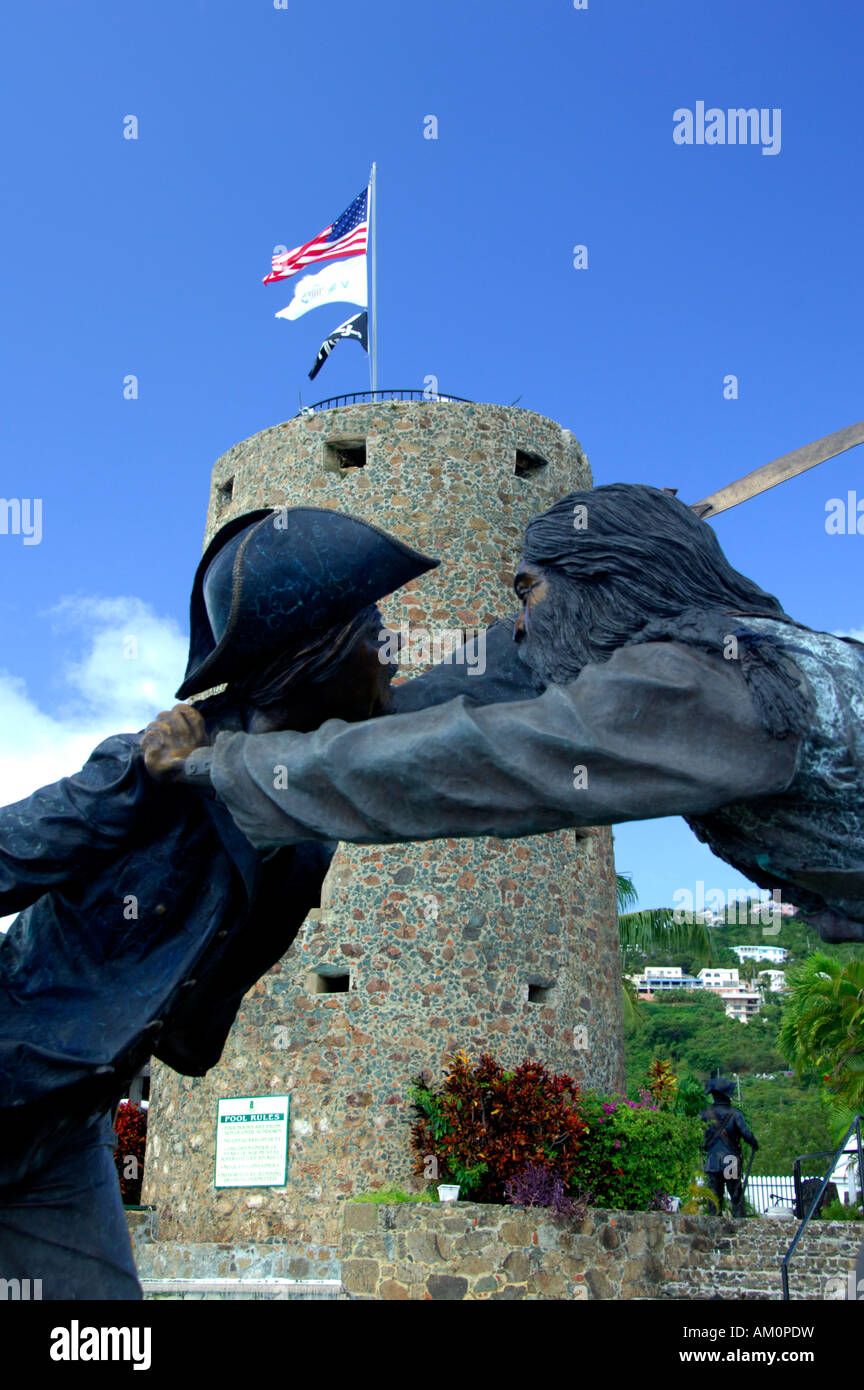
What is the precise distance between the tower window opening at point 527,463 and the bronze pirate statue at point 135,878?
14064mm

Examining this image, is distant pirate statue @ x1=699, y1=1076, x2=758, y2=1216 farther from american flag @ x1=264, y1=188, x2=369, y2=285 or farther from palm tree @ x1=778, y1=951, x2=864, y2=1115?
american flag @ x1=264, y1=188, x2=369, y2=285

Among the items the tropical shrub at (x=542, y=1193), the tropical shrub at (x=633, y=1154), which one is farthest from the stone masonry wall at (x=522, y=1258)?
the tropical shrub at (x=633, y=1154)

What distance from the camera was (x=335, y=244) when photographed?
57.4ft

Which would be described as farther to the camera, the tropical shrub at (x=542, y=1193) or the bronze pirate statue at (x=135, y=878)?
the tropical shrub at (x=542, y=1193)

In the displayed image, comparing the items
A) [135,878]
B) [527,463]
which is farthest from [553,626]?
[527,463]

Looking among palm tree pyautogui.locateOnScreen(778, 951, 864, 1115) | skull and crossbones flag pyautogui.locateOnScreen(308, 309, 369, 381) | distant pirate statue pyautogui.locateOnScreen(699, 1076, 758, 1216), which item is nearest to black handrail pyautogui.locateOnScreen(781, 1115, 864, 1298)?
distant pirate statue pyautogui.locateOnScreen(699, 1076, 758, 1216)

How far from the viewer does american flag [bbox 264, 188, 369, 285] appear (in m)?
17.3

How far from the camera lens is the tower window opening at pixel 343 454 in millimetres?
15719

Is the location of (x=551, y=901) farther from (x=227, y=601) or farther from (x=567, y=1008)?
(x=227, y=601)

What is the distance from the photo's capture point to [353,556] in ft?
6.69

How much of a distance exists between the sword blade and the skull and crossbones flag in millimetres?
12727

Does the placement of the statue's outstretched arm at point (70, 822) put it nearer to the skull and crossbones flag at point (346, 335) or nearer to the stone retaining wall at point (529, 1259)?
the stone retaining wall at point (529, 1259)
